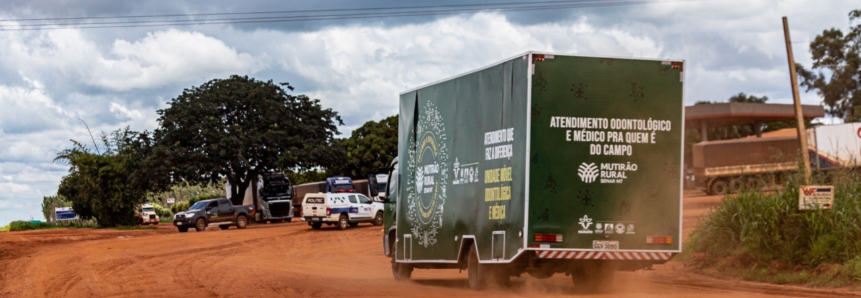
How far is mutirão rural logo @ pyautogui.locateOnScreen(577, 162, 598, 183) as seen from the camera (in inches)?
568

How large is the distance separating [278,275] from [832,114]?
66056 mm

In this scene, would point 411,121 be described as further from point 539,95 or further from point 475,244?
point 539,95

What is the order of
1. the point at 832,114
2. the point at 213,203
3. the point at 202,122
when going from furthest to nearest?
the point at 832,114, the point at 202,122, the point at 213,203

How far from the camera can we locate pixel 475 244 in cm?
1576

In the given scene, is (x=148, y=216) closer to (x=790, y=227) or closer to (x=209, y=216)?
(x=209, y=216)

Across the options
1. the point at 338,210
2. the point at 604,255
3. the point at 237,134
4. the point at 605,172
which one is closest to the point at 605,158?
the point at 605,172

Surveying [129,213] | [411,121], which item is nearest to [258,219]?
[129,213]

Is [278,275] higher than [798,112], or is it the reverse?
[798,112]

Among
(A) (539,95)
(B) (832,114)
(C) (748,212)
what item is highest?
(B) (832,114)

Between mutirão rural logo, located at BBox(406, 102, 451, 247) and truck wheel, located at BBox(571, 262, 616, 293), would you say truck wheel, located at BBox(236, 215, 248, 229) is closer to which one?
mutirão rural logo, located at BBox(406, 102, 451, 247)

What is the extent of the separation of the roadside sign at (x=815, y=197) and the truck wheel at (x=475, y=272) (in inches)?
268

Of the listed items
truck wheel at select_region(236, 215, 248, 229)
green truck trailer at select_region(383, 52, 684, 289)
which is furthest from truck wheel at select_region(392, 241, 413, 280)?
truck wheel at select_region(236, 215, 248, 229)

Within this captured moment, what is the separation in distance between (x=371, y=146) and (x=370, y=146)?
0.45 m

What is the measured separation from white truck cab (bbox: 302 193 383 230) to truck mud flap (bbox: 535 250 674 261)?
33319 mm
